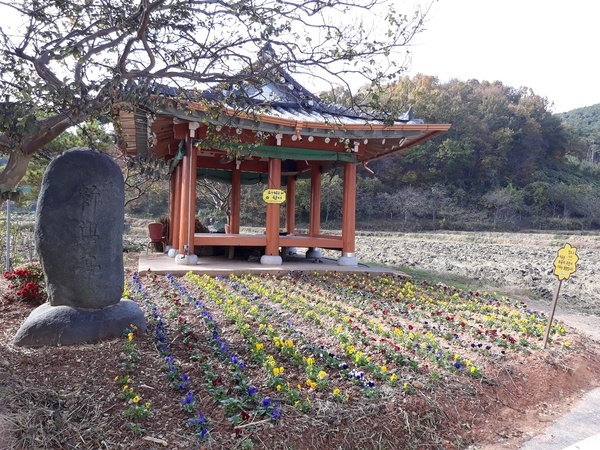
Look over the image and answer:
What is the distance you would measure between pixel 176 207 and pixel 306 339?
8.51 meters

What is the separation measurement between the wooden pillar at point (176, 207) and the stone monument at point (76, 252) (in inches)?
253

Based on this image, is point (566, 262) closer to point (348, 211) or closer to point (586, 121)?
point (348, 211)

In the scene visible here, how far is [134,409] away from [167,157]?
11.5 m

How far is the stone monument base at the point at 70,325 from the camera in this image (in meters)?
4.39

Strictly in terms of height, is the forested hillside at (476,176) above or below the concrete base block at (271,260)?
above

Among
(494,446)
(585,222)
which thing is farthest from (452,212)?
(494,446)

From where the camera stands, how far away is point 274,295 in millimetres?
7102

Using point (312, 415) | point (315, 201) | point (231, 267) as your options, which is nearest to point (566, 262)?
point (312, 415)

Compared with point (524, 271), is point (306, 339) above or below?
above

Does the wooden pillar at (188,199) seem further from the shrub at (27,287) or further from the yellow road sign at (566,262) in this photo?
the yellow road sign at (566,262)

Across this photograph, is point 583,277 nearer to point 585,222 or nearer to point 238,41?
point 238,41

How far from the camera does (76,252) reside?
179 inches

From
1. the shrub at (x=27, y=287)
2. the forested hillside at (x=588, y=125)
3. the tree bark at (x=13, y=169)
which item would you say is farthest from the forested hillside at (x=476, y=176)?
the tree bark at (x=13, y=169)

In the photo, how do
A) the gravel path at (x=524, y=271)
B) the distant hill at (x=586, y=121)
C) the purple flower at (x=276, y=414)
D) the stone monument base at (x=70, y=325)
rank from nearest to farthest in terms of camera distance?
the purple flower at (x=276, y=414) → the stone monument base at (x=70, y=325) → the gravel path at (x=524, y=271) → the distant hill at (x=586, y=121)
